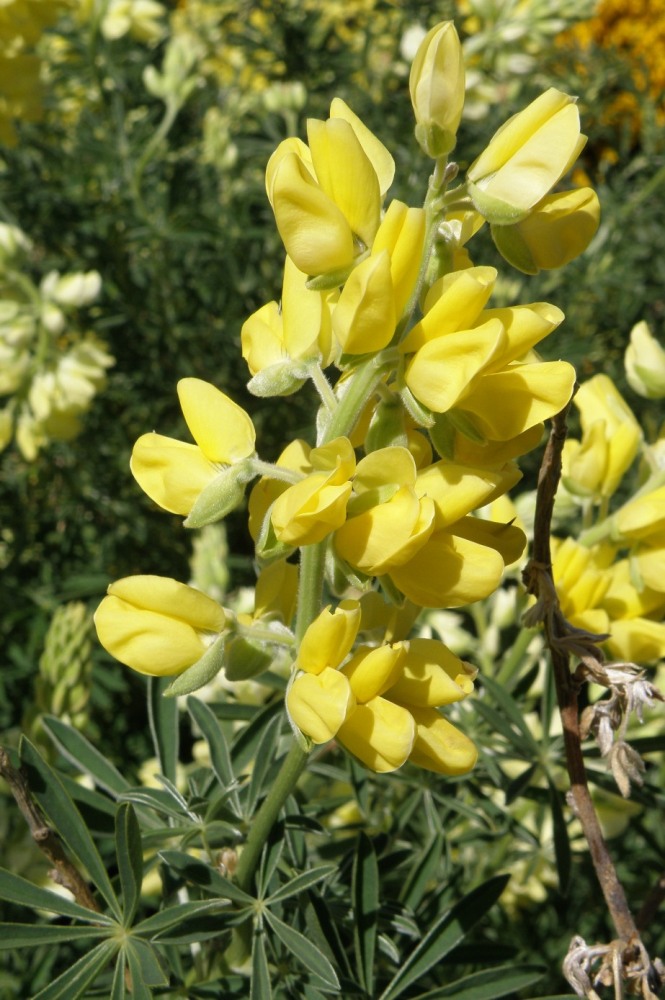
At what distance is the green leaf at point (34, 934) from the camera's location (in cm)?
83

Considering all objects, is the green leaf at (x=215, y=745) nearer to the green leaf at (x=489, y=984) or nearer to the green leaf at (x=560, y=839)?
the green leaf at (x=489, y=984)

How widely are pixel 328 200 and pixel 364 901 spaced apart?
653mm

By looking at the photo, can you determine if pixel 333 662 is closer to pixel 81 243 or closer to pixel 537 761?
pixel 537 761

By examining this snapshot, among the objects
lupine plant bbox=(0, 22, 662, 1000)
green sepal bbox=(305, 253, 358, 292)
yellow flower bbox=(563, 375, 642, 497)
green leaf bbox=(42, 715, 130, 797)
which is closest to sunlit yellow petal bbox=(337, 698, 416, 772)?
lupine plant bbox=(0, 22, 662, 1000)

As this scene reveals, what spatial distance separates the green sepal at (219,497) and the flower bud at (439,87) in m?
0.31

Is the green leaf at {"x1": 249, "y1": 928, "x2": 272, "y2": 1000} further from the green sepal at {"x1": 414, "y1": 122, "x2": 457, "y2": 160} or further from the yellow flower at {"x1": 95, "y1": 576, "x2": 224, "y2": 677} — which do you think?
the green sepal at {"x1": 414, "y1": 122, "x2": 457, "y2": 160}

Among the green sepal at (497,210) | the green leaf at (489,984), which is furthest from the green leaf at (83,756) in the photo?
the green sepal at (497,210)

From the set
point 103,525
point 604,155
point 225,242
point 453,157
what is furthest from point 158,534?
point 604,155

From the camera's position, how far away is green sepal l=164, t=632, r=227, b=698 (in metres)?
0.82

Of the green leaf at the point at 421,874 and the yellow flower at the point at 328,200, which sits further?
the green leaf at the point at 421,874

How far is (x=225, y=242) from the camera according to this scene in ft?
8.68

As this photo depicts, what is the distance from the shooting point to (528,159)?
0.77 metres

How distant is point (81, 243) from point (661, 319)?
6.16 feet

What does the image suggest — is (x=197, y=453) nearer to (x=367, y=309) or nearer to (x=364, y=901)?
(x=367, y=309)
